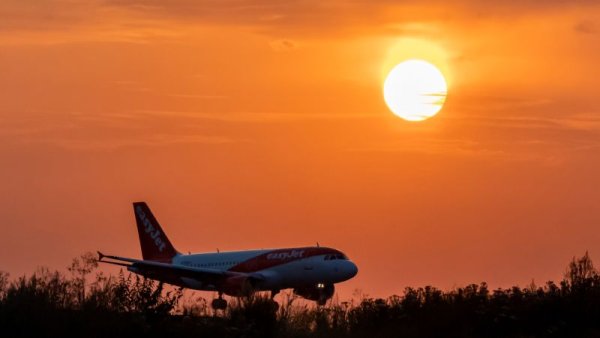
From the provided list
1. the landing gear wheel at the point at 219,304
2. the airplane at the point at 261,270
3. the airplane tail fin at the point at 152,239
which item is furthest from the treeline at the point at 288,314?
the airplane tail fin at the point at 152,239

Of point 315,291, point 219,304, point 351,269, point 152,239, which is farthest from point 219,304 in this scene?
point 152,239

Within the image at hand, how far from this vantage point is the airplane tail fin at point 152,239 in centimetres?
9450

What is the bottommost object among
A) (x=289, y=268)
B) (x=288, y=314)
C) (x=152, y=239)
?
(x=288, y=314)

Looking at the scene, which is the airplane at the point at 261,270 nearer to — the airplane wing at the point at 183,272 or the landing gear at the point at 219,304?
the airplane wing at the point at 183,272

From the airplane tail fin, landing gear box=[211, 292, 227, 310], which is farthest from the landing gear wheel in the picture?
the airplane tail fin

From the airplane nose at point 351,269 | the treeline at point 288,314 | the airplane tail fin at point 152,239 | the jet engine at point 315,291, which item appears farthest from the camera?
the airplane tail fin at point 152,239

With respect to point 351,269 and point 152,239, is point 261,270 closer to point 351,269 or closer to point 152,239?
point 351,269

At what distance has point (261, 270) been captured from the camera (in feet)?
255

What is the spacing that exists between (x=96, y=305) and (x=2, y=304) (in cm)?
240

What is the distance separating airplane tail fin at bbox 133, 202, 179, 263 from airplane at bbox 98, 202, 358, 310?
608 cm

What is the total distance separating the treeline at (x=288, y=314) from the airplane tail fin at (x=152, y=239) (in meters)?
55.8

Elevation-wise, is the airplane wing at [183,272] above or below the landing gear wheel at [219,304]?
above

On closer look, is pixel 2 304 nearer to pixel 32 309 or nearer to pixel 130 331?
pixel 32 309

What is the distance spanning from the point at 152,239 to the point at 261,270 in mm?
20459
